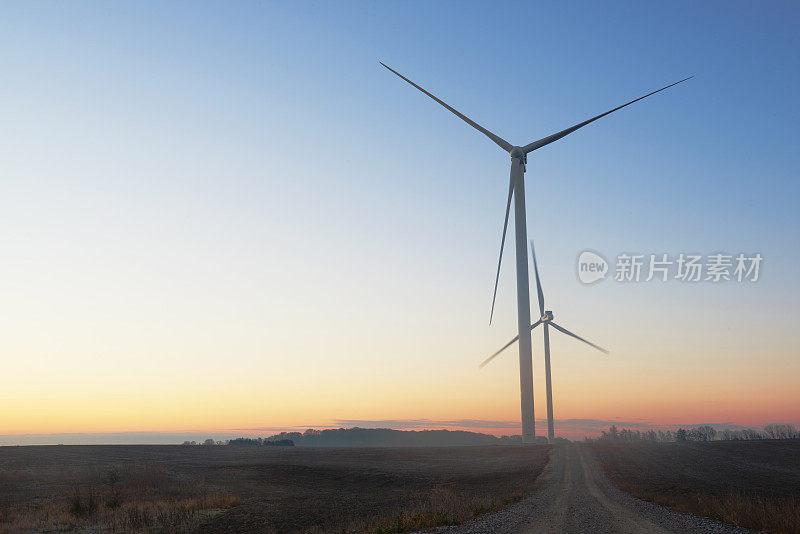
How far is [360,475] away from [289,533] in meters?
32.0

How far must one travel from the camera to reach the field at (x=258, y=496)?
3416cm

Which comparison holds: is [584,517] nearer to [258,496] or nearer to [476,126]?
[258,496]

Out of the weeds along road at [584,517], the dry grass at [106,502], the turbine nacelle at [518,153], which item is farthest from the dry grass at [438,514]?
the turbine nacelle at [518,153]

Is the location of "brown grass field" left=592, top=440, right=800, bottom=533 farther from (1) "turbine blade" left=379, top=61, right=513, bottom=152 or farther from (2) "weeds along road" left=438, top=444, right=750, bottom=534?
(1) "turbine blade" left=379, top=61, right=513, bottom=152

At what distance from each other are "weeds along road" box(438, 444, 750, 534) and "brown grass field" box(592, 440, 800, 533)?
1412mm

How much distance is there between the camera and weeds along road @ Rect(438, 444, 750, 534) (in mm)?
25547

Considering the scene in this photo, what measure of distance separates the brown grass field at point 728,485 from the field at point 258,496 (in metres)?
9.45

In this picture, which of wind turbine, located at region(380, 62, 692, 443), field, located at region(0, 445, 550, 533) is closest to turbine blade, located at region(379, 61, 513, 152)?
wind turbine, located at region(380, 62, 692, 443)

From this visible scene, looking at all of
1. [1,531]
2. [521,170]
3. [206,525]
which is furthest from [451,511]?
[521,170]

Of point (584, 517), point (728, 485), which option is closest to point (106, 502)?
point (584, 517)

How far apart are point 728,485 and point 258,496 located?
131 feet

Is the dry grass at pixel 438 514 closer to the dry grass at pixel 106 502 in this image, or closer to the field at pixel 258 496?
the field at pixel 258 496

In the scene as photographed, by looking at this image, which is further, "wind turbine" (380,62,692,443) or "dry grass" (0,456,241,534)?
"wind turbine" (380,62,692,443)

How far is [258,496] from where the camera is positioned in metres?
47.9
